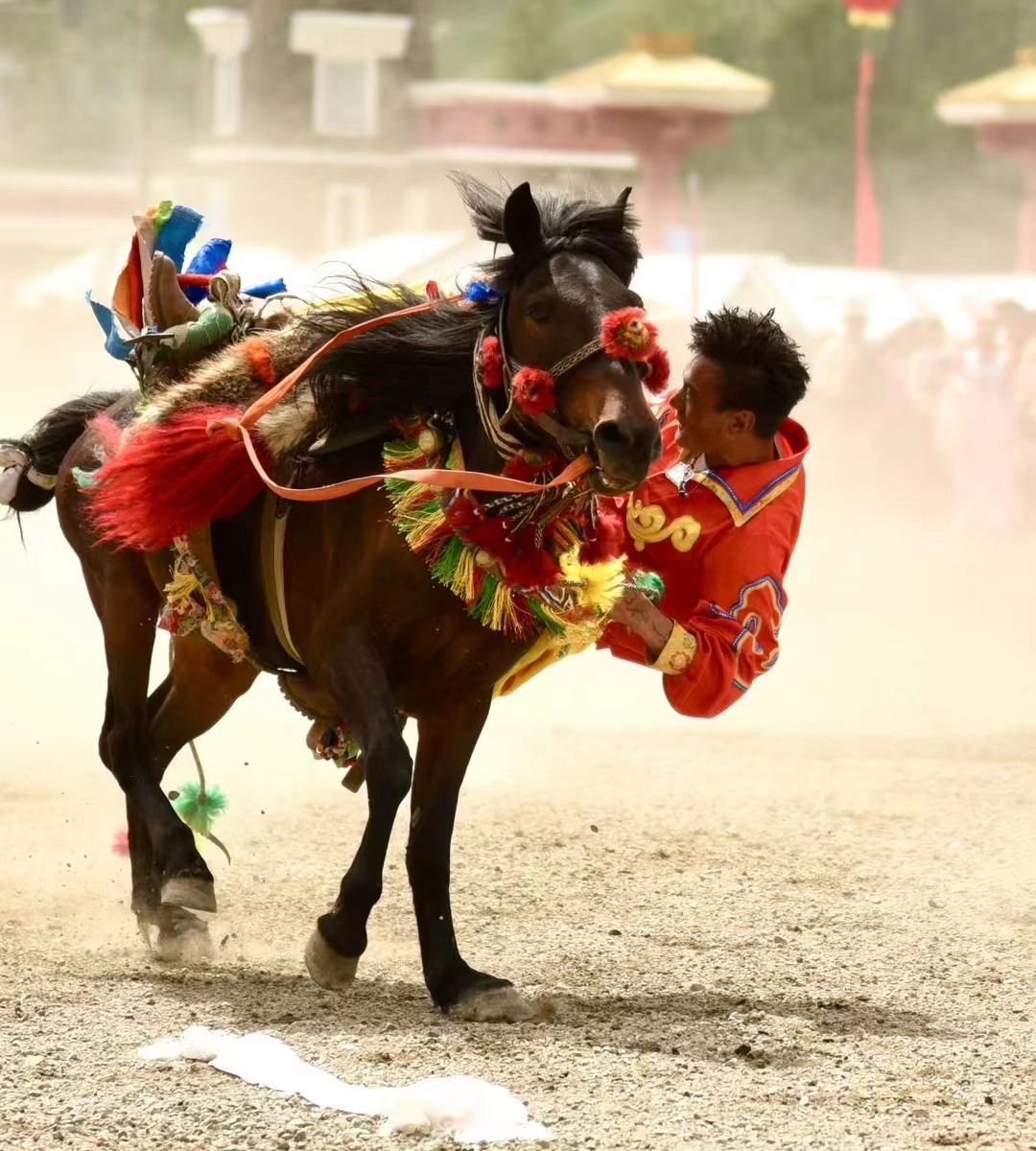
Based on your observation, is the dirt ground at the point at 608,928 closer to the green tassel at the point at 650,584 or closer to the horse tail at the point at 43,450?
the green tassel at the point at 650,584

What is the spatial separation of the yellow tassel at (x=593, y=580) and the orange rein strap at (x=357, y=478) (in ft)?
0.69

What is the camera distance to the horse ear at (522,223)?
4.04 metres

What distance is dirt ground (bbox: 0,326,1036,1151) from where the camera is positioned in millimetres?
3807

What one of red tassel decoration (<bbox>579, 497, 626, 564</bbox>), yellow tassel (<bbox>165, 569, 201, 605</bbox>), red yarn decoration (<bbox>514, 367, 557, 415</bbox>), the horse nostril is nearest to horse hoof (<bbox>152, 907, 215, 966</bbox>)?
yellow tassel (<bbox>165, 569, 201, 605</bbox>)

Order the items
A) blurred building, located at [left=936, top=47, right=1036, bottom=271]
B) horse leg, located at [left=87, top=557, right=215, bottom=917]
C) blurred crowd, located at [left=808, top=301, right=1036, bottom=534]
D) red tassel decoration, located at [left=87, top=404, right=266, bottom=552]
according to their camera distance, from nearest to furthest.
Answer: red tassel decoration, located at [left=87, top=404, right=266, bottom=552]
horse leg, located at [left=87, top=557, right=215, bottom=917]
blurred crowd, located at [left=808, top=301, right=1036, bottom=534]
blurred building, located at [left=936, top=47, right=1036, bottom=271]

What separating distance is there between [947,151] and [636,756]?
2167 cm

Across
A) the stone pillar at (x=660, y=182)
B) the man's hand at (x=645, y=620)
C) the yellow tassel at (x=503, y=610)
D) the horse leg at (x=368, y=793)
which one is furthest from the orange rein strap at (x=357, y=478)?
the stone pillar at (x=660, y=182)

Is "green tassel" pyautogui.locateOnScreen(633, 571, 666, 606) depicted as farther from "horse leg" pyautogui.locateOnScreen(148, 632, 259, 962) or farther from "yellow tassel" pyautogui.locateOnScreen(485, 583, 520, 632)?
"horse leg" pyautogui.locateOnScreen(148, 632, 259, 962)

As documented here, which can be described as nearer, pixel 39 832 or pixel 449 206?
pixel 39 832

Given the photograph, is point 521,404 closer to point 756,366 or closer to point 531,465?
point 531,465

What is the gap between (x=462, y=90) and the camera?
2953cm

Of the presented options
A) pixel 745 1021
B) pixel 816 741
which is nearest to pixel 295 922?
pixel 745 1021

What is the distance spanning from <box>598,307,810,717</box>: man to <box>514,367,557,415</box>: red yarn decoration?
86cm

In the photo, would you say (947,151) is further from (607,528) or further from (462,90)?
(607,528)
